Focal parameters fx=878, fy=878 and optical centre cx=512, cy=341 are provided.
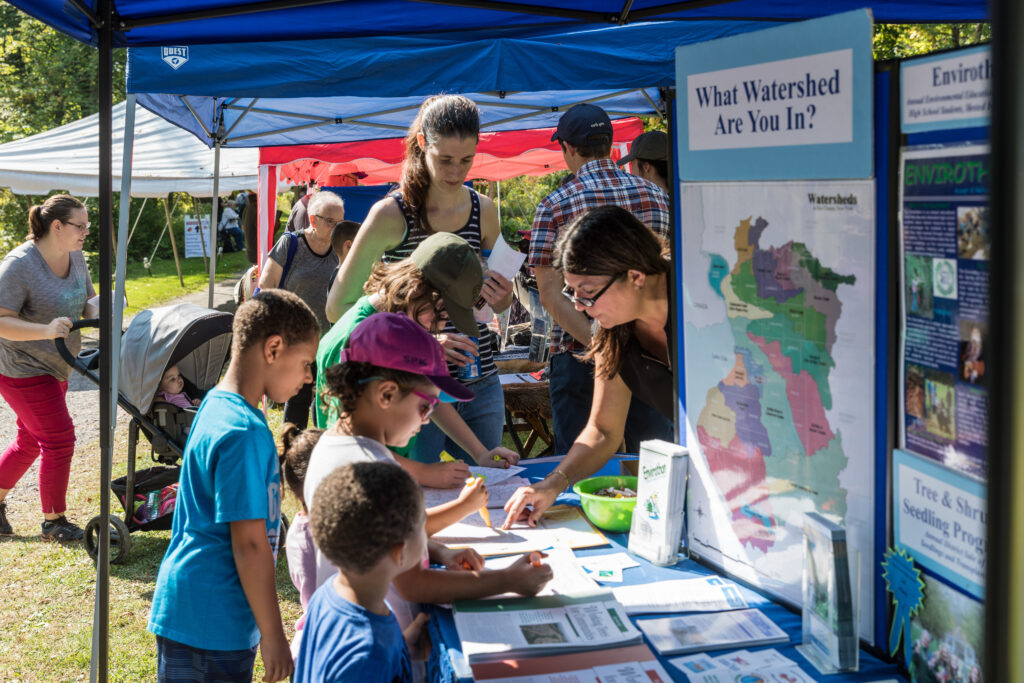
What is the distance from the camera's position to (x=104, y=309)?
8.93ft

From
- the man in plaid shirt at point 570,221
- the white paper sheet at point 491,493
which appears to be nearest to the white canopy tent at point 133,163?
the man in plaid shirt at point 570,221

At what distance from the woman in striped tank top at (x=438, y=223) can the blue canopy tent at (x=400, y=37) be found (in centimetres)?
41

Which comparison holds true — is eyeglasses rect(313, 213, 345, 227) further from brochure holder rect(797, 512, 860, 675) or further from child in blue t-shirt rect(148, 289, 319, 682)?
brochure holder rect(797, 512, 860, 675)

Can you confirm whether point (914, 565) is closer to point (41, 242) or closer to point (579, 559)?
point (579, 559)

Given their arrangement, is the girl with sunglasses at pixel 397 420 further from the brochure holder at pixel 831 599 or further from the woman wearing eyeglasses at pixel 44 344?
the woman wearing eyeglasses at pixel 44 344

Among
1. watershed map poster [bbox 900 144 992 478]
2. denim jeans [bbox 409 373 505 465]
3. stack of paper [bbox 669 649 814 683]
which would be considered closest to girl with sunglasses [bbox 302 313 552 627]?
stack of paper [bbox 669 649 814 683]

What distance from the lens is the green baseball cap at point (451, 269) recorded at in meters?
2.38

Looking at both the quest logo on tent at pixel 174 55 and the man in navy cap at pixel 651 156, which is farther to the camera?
the man in navy cap at pixel 651 156

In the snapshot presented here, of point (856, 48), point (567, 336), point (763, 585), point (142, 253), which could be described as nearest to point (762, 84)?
point (856, 48)

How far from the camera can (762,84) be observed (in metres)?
1.63

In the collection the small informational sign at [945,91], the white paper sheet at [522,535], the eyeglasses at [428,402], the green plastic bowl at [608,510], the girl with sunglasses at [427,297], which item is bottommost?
the white paper sheet at [522,535]

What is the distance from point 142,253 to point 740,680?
25.7 meters

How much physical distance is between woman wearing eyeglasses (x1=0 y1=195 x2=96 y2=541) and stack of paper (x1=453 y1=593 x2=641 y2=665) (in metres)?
3.54

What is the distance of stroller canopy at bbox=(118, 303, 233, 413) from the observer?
448 centimetres
